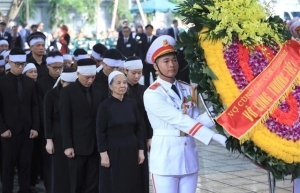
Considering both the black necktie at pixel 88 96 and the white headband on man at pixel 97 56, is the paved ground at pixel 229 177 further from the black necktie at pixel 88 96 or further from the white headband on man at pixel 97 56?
the white headband on man at pixel 97 56

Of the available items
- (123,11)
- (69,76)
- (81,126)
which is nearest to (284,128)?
(81,126)

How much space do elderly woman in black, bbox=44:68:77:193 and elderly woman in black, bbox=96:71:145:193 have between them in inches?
45.7

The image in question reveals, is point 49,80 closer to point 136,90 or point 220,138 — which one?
point 136,90

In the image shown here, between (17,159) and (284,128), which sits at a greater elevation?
(284,128)

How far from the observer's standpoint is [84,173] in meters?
8.19

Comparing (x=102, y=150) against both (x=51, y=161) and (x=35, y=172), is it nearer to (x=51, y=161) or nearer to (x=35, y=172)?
(x=51, y=161)

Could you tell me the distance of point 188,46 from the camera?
17.3 ft

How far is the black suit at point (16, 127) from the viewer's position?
9.38m

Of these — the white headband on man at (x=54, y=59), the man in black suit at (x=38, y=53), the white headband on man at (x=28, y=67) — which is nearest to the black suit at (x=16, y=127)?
the white headband on man at (x=54, y=59)

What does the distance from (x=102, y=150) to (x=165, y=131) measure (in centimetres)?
170

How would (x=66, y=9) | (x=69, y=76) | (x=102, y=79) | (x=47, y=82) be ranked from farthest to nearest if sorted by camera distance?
(x=66, y=9)
(x=47, y=82)
(x=102, y=79)
(x=69, y=76)

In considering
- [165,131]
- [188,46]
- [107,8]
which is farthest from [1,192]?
[107,8]

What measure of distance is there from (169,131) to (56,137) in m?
3.08

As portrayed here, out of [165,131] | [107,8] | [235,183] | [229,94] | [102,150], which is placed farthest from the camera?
[107,8]
